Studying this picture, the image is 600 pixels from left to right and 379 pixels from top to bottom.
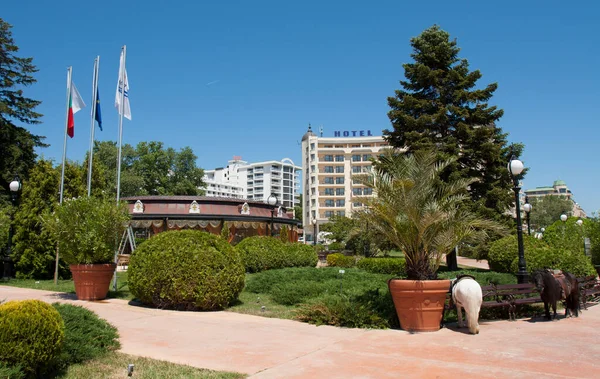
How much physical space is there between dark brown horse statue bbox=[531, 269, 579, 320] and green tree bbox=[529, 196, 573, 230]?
82186mm

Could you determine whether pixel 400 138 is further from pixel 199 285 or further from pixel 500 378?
pixel 500 378

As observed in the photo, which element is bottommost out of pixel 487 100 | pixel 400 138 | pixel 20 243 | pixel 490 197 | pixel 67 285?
pixel 67 285

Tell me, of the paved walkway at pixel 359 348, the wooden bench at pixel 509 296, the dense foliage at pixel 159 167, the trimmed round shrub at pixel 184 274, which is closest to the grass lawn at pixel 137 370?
the paved walkway at pixel 359 348

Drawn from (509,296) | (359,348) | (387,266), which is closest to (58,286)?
(359,348)

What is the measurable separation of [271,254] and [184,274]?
32.7 ft

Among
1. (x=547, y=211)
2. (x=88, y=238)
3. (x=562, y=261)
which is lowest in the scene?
(x=562, y=261)

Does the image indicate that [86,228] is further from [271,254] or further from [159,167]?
[159,167]

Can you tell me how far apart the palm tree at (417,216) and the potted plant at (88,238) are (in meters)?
6.91

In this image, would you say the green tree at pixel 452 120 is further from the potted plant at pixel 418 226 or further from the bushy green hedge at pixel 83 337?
the bushy green hedge at pixel 83 337

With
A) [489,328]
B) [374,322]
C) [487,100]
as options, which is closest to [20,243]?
[374,322]

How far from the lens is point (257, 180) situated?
543ft

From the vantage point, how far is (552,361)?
6.21m

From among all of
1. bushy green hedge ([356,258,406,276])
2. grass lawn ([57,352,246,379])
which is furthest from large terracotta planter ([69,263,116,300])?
bushy green hedge ([356,258,406,276])

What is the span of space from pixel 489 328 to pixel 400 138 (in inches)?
694
